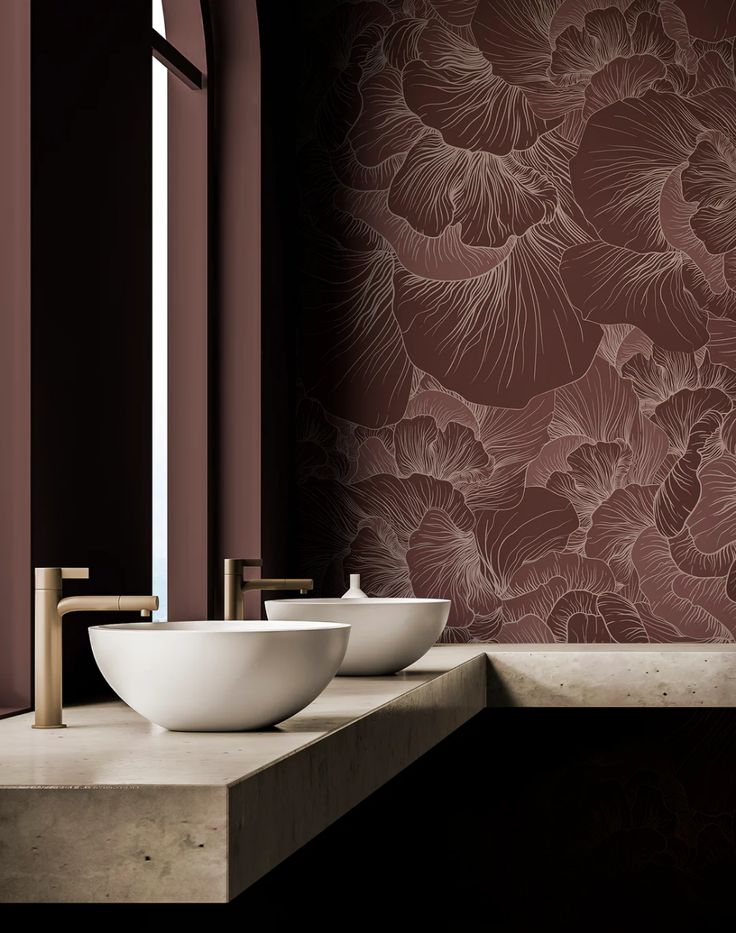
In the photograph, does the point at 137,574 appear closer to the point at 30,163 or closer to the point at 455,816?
the point at 30,163

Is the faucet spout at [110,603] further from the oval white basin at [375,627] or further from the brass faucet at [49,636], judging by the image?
the oval white basin at [375,627]

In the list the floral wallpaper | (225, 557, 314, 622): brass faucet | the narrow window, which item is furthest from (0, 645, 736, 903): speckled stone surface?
the floral wallpaper

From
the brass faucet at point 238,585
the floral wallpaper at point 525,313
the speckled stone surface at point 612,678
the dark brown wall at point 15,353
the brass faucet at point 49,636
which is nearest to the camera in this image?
the brass faucet at point 49,636

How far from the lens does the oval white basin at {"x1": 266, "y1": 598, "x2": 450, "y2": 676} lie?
2287 mm

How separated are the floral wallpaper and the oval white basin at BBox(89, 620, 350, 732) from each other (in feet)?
6.34

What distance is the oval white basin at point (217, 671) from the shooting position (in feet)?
4.68

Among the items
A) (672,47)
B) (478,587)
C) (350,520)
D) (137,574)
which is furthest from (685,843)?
(672,47)

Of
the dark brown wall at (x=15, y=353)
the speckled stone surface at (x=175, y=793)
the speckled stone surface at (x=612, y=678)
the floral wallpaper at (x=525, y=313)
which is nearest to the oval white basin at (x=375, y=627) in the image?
the speckled stone surface at (x=175, y=793)

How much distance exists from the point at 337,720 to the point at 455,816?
1607mm

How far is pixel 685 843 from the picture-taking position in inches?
122

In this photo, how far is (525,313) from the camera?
137 inches

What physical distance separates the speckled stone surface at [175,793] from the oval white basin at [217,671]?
3cm

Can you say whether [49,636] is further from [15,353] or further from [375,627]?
[375,627]

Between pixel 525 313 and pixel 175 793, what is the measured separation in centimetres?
253
